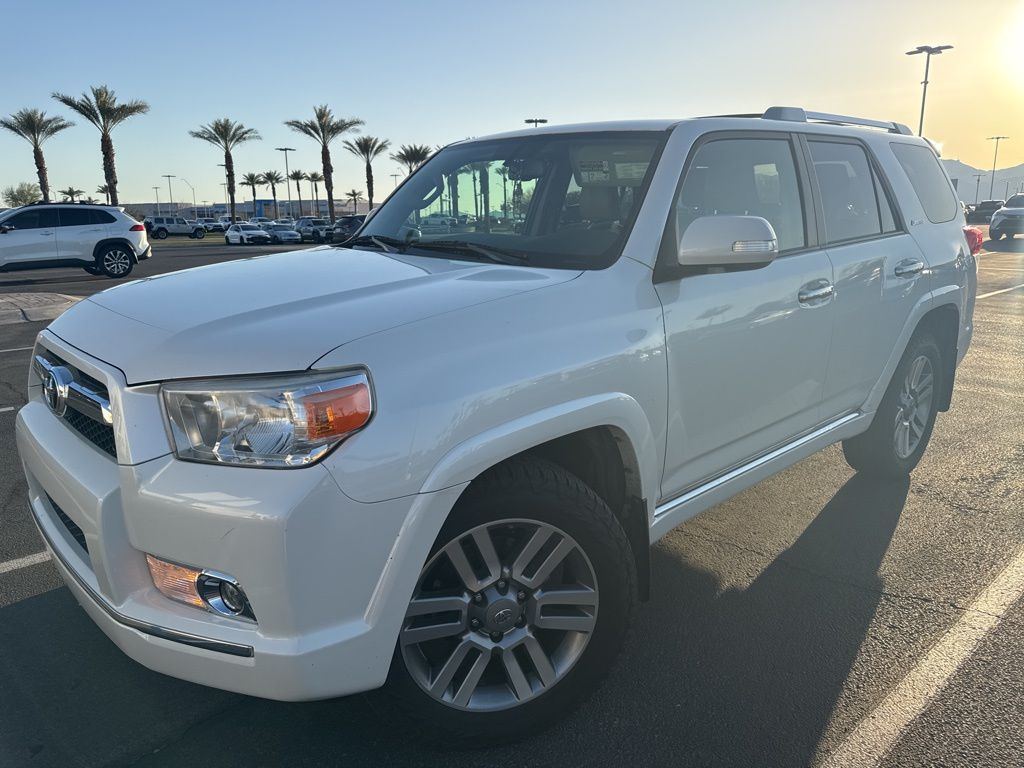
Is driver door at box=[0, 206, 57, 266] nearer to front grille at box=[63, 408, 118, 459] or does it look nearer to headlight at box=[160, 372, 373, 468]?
front grille at box=[63, 408, 118, 459]

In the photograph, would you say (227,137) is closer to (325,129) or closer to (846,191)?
(325,129)

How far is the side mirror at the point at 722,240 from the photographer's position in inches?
102

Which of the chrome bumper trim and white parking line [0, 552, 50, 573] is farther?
white parking line [0, 552, 50, 573]

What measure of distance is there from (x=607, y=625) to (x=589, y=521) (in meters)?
0.38

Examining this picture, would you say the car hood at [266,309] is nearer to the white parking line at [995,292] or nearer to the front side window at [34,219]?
the white parking line at [995,292]

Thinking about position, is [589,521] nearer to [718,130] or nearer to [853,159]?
[718,130]

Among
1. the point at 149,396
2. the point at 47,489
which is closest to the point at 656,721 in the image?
the point at 149,396

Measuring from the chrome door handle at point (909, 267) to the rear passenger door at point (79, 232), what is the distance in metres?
18.7

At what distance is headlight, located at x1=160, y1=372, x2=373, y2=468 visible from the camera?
1.87 metres

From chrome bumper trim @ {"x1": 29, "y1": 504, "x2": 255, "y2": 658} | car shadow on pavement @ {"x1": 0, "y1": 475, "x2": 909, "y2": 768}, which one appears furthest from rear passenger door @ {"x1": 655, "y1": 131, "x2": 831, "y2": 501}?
chrome bumper trim @ {"x1": 29, "y1": 504, "x2": 255, "y2": 658}

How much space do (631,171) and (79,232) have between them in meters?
18.7

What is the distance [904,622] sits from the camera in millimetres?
3070

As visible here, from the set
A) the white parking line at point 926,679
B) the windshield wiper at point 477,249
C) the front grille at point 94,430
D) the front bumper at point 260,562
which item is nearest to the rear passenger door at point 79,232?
the windshield wiper at point 477,249

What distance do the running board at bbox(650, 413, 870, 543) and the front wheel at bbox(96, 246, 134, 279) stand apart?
18.9 m
